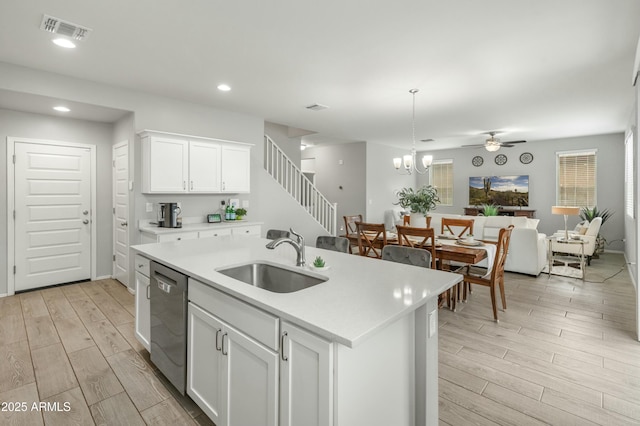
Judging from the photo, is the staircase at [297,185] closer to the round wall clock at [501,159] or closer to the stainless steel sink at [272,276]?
the stainless steel sink at [272,276]

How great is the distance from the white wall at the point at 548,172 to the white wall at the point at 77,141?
28.6ft

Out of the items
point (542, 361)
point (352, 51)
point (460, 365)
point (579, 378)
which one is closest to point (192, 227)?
point (352, 51)

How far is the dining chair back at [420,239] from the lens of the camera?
3.75 meters

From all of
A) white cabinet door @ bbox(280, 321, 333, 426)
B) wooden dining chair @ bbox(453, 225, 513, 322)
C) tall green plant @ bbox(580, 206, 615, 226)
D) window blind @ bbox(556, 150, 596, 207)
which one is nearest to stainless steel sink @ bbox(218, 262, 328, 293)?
white cabinet door @ bbox(280, 321, 333, 426)

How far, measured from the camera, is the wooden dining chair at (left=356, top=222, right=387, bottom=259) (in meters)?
4.29

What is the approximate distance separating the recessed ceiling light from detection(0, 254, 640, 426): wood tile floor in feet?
8.89

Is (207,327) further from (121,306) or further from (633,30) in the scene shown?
(633,30)

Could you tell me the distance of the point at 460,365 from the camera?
2619 mm

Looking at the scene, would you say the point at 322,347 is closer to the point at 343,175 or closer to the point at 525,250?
the point at 525,250

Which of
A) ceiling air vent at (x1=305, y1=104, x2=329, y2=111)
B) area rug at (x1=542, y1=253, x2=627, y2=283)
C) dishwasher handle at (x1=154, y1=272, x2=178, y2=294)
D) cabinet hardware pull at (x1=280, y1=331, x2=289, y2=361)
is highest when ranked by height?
ceiling air vent at (x1=305, y1=104, x2=329, y2=111)

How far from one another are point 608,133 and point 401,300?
28.8ft

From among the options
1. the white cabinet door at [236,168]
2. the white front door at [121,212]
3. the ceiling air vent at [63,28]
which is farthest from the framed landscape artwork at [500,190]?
the ceiling air vent at [63,28]

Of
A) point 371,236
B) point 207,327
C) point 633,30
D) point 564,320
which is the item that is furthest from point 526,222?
point 207,327

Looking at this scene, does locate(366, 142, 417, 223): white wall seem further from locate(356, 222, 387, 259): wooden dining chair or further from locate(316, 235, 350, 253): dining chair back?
locate(316, 235, 350, 253): dining chair back
